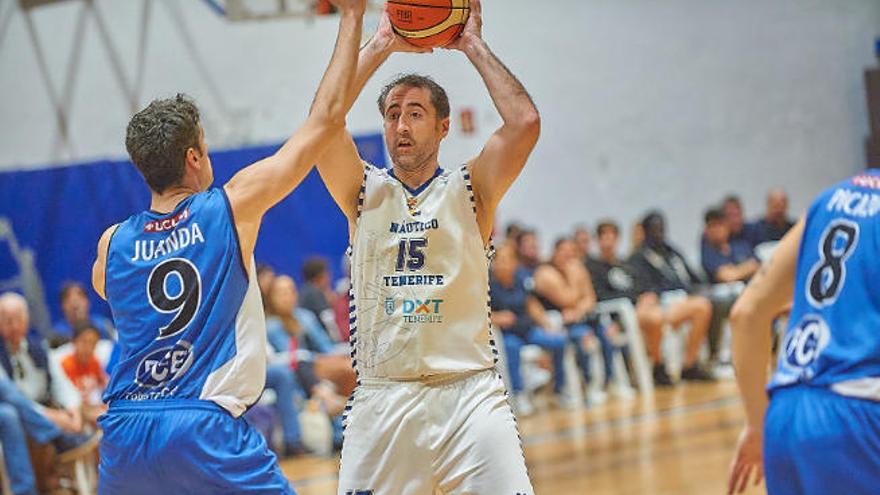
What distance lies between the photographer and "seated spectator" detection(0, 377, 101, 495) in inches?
372

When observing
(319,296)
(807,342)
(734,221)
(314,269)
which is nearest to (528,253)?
(314,269)

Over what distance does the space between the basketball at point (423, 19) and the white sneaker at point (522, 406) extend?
8.18 metres

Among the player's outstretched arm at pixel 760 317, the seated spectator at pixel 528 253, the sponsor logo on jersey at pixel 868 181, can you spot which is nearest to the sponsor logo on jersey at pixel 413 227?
the player's outstretched arm at pixel 760 317

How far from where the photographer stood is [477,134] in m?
16.4

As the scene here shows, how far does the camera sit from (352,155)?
5.11 m

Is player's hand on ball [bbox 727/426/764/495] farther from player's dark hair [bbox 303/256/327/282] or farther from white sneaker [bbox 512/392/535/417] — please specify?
white sneaker [bbox 512/392/535/417]

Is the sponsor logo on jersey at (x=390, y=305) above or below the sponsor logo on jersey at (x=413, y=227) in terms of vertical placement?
below

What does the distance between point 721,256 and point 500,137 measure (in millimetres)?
10871

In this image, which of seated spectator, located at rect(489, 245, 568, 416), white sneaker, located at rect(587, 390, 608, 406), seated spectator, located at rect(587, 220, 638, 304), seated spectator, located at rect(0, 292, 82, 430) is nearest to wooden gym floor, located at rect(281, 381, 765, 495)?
white sneaker, located at rect(587, 390, 608, 406)

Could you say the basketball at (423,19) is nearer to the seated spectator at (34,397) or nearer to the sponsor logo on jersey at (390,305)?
the sponsor logo on jersey at (390,305)

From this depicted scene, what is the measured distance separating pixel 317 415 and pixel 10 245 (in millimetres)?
3755

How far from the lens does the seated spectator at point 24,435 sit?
9.44 m

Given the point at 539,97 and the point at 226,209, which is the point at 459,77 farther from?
the point at 226,209

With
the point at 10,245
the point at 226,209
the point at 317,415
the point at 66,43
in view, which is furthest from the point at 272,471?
the point at 66,43
